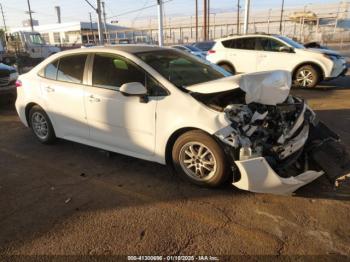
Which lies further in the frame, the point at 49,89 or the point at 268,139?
the point at 49,89

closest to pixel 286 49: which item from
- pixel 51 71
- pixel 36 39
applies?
pixel 51 71

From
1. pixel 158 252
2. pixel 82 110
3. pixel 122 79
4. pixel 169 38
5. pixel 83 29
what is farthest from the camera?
pixel 83 29

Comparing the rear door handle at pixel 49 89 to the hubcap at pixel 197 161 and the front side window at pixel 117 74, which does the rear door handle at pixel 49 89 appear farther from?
the hubcap at pixel 197 161

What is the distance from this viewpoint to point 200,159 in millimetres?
3697

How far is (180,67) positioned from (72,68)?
165 cm

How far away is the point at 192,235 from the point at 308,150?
5.66 ft

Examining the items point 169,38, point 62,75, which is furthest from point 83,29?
point 62,75

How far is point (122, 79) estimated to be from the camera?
423cm

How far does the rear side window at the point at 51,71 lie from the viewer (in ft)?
16.7

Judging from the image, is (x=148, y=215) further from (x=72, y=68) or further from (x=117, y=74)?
(x=72, y=68)

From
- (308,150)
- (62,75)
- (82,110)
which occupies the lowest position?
(308,150)

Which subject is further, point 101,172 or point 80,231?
point 101,172

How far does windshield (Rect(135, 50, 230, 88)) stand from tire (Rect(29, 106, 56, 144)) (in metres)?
2.09

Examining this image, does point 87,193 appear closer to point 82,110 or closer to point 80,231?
point 80,231
